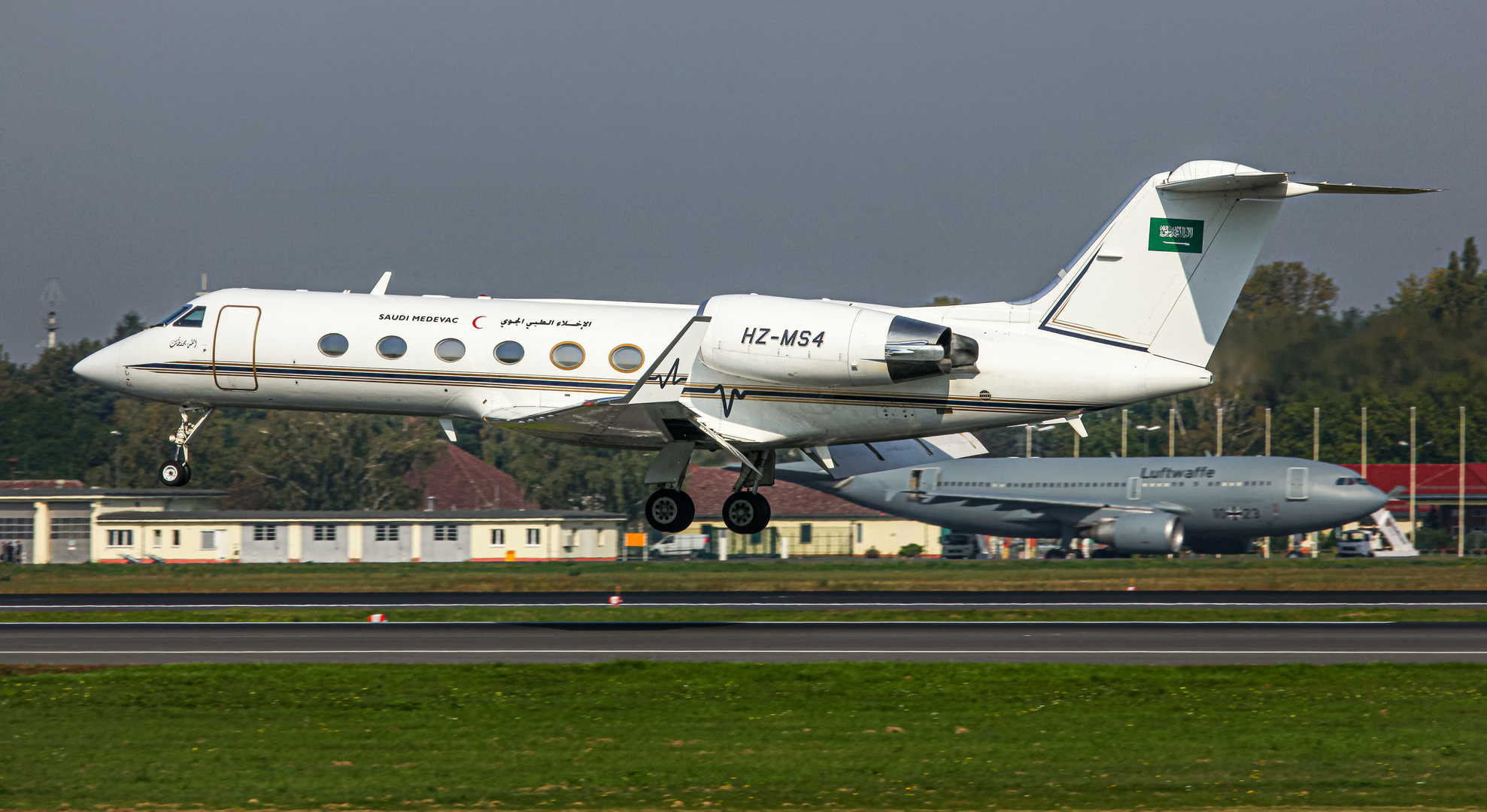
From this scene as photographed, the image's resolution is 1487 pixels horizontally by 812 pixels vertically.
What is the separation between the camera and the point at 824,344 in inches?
892

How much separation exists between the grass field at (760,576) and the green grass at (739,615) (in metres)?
8.07

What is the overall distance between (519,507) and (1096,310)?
→ 63930 millimetres

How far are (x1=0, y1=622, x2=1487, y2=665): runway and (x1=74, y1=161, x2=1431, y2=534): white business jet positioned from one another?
8.85 feet

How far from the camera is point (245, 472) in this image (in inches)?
3095

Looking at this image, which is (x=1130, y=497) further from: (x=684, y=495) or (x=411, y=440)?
(x=411, y=440)

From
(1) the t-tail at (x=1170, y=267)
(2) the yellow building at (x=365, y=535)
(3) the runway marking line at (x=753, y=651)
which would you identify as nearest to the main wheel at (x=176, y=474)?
(3) the runway marking line at (x=753, y=651)

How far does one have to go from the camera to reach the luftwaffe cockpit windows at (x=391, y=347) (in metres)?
25.1

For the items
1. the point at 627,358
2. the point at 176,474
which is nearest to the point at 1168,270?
the point at 627,358

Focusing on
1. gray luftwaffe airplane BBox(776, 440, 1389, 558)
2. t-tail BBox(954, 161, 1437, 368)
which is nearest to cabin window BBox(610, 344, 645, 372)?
t-tail BBox(954, 161, 1437, 368)

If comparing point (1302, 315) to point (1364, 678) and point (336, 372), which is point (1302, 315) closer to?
point (1364, 678)

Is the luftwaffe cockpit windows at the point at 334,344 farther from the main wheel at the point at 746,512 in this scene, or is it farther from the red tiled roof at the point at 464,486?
the red tiled roof at the point at 464,486

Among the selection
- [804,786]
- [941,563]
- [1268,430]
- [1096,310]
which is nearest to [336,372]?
[1096,310]

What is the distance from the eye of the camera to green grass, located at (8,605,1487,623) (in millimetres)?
28359

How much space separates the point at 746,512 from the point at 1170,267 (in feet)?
27.5
